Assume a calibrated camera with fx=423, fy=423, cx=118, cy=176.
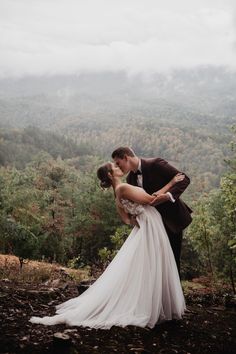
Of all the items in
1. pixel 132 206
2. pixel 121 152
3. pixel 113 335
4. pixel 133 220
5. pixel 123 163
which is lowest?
pixel 113 335

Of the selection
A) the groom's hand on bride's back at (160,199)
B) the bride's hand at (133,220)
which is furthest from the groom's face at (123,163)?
the bride's hand at (133,220)

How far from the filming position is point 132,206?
5621 millimetres

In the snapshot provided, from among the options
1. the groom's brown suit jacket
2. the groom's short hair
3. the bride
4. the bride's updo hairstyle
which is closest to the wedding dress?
the bride

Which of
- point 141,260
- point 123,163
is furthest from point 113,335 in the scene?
point 123,163

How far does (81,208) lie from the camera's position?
118 ft

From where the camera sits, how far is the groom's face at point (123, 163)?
5480mm

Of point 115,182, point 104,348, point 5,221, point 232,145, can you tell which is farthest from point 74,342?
point 5,221

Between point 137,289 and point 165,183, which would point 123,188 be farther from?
point 137,289

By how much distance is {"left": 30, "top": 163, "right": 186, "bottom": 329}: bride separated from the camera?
5105mm

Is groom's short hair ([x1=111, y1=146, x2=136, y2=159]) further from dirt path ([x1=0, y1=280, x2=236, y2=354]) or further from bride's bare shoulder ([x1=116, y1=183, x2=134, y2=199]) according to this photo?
dirt path ([x1=0, y1=280, x2=236, y2=354])

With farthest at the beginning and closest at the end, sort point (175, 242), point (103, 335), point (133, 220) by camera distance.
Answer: point (175, 242), point (133, 220), point (103, 335)

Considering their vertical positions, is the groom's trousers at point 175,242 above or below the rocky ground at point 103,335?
above

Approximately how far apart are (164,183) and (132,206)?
60 cm

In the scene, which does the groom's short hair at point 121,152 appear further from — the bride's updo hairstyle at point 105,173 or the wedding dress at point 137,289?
the wedding dress at point 137,289
